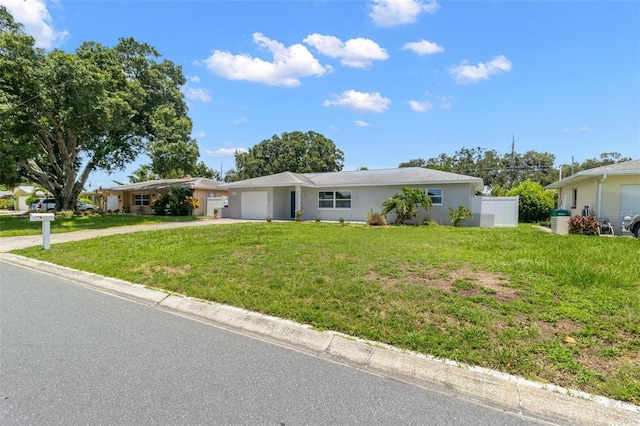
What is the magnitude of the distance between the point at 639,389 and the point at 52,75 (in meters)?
22.8

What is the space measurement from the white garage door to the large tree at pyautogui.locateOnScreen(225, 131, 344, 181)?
36.1 m

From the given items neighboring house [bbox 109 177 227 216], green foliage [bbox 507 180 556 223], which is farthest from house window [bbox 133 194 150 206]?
green foliage [bbox 507 180 556 223]

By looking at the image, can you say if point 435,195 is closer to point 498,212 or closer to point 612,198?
point 498,212

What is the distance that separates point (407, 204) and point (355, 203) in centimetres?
411

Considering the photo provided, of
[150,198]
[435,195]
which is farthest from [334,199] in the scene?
[150,198]

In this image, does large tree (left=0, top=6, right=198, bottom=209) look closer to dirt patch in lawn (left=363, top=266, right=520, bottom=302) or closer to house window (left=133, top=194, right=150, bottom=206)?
house window (left=133, top=194, right=150, bottom=206)

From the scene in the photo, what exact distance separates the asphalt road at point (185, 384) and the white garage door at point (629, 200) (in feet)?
51.2

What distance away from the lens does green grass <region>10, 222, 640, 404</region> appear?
3.16m

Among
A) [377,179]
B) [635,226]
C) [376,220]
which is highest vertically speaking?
[377,179]

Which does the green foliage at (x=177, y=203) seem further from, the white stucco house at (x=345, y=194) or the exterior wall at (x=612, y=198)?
the exterior wall at (x=612, y=198)

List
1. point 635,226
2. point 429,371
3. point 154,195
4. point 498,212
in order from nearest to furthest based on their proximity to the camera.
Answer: point 429,371 < point 635,226 < point 498,212 < point 154,195

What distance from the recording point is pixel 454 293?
184 inches

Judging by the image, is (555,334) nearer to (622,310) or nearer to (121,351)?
(622,310)

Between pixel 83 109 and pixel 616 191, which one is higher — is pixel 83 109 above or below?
above
